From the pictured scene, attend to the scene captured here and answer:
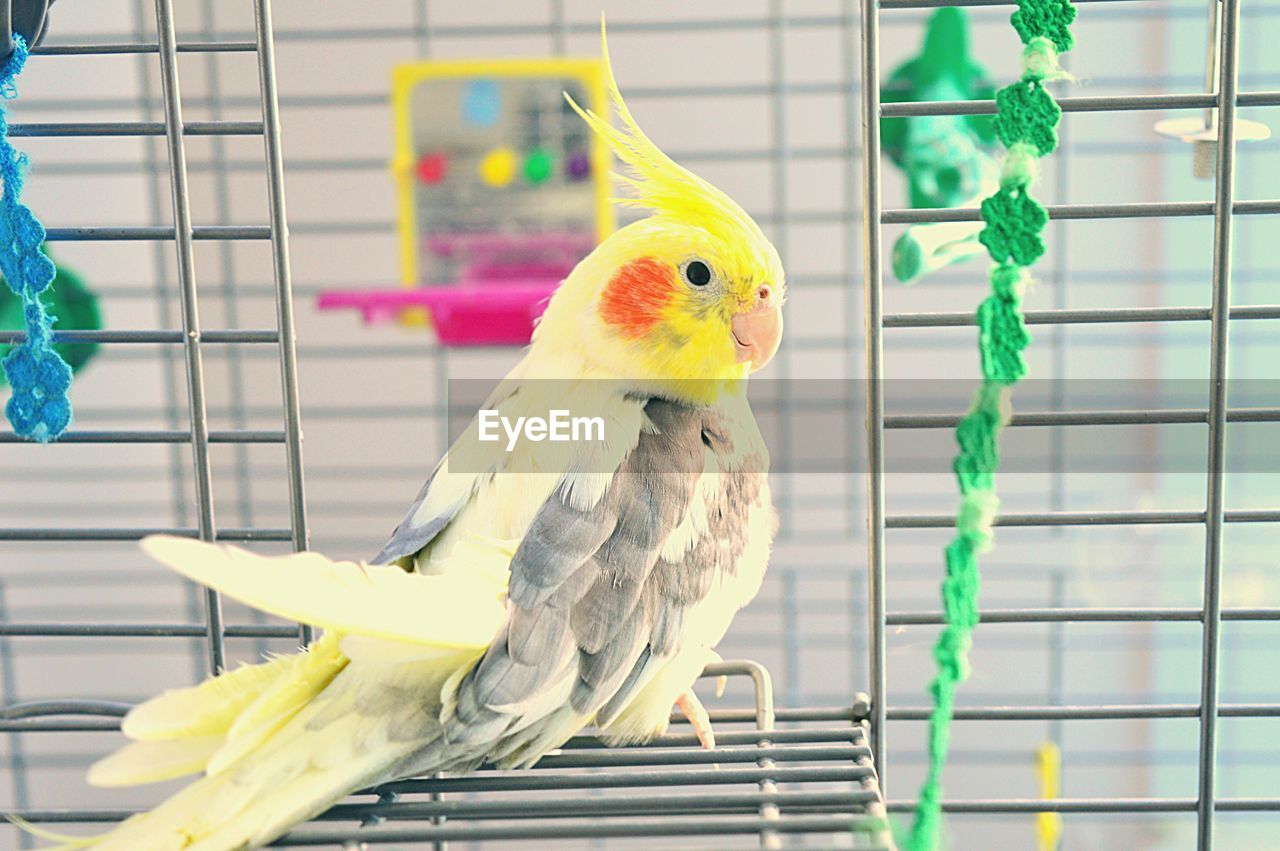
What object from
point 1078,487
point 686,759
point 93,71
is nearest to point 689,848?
point 686,759

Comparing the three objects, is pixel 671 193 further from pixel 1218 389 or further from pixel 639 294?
pixel 1218 389

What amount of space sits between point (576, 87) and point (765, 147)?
651mm

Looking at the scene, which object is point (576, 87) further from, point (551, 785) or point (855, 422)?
point (551, 785)

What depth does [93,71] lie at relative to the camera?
1.98m

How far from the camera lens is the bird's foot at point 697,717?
686 mm

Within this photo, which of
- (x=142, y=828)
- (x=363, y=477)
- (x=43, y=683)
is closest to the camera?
(x=142, y=828)

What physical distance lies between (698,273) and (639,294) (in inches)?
1.6

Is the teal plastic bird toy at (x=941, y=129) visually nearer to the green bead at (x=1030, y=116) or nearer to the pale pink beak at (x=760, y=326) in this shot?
the pale pink beak at (x=760, y=326)

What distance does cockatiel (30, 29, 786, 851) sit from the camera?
21.1 inches

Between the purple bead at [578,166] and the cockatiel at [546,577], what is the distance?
0.83 meters

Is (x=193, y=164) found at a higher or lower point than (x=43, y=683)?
higher

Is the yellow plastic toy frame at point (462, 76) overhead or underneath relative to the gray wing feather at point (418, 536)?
overhead

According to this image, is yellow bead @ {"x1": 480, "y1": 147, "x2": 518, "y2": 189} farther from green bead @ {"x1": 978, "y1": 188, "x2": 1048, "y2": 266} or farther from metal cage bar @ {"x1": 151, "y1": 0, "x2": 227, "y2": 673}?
green bead @ {"x1": 978, "y1": 188, "x2": 1048, "y2": 266}

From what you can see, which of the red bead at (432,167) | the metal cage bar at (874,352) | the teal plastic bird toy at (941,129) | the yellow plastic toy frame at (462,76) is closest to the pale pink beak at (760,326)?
the metal cage bar at (874,352)
